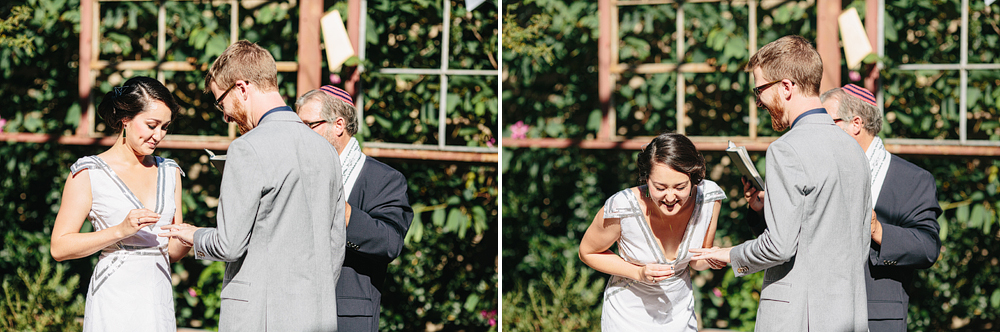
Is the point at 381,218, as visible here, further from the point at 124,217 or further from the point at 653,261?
the point at 653,261

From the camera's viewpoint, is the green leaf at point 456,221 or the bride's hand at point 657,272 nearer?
the bride's hand at point 657,272

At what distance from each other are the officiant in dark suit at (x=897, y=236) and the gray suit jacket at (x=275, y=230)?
5.90 ft

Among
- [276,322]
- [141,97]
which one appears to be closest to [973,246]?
[276,322]

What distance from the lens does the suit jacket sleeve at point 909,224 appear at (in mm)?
2250

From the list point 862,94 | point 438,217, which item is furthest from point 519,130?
point 862,94

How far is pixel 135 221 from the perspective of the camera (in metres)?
2.10

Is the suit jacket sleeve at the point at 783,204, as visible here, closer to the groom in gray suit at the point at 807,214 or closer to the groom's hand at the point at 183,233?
the groom in gray suit at the point at 807,214

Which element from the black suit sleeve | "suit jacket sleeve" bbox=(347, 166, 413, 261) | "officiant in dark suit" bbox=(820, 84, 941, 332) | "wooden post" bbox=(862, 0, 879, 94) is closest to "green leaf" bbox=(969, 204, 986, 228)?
"wooden post" bbox=(862, 0, 879, 94)

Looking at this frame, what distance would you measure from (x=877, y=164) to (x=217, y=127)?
3.52 m

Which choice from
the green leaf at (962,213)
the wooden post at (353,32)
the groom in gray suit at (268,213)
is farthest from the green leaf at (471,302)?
the green leaf at (962,213)

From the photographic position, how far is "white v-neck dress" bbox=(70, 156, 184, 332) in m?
2.25

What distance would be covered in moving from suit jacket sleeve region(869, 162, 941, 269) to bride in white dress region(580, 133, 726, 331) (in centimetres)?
55

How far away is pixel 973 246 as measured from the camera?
399 cm

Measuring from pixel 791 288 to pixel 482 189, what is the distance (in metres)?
2.26
